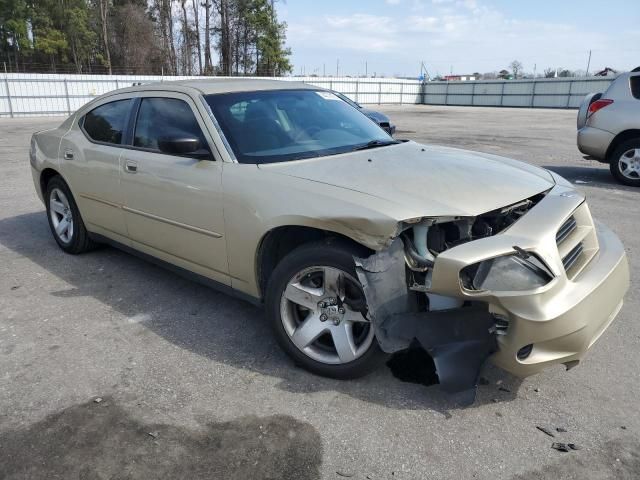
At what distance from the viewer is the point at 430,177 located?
9.53ft

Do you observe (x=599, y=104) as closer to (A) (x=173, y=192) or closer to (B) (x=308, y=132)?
(B) (x=308, y=132)

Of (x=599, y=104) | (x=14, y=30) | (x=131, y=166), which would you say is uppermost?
(x=14, y=30)

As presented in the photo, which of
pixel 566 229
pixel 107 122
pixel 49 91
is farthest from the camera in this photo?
pixel 49 91

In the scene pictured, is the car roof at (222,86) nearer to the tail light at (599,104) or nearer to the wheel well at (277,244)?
the wheel well at (277,244)

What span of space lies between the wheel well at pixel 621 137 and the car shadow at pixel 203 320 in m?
6.98

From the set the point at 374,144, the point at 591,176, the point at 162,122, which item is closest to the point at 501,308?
the point at 374,144

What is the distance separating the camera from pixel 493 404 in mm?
2707

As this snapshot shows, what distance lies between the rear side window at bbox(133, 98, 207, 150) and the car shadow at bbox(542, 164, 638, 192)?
7.09 metres

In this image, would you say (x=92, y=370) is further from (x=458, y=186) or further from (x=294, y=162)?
(x=458, y=186)

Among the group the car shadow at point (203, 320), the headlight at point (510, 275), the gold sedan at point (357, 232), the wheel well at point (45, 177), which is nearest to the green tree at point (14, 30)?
the wheel well at point (45, 177)

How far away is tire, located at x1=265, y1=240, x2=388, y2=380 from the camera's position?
2754 mm

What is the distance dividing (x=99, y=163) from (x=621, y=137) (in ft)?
26.0

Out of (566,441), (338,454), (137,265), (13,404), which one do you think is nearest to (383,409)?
(338,454)

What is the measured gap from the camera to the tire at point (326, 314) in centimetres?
275
